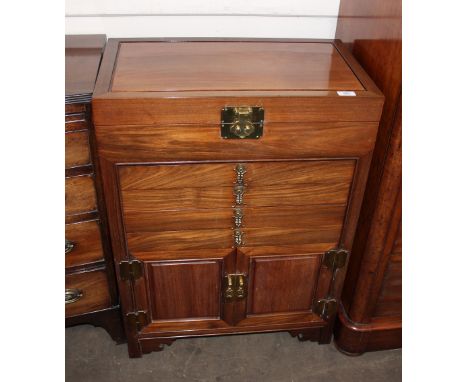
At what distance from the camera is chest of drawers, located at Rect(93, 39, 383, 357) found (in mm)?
1174

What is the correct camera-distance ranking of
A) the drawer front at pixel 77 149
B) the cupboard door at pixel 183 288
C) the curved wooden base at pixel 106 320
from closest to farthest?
the drawer front at pixel 77 149, the cupboard door at pixel 183 288, the curved wooden base at pixel 106 320

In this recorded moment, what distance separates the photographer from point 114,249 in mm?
1417

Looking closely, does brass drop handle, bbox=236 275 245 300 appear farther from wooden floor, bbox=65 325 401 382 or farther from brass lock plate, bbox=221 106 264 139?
brass lock plate, bbox=221 106 264 139

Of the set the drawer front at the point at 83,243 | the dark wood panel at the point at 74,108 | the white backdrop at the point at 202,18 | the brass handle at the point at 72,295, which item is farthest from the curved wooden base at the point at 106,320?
the white backdrop at the point at 202,18

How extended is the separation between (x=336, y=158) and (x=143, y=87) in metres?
0.55

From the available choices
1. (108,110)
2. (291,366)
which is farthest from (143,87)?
(291,366)

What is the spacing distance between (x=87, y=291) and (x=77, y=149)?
57 centimetres

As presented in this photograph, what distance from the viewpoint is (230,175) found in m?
1.29

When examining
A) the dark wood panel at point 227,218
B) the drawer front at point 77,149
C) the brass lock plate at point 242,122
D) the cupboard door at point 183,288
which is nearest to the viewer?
the brass lock plate at point 242,122

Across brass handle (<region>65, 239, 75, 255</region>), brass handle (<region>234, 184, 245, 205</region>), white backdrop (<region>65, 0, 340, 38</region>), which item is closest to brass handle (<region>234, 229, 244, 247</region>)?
brass handle (<region>234, 184, 245, 205</region>)

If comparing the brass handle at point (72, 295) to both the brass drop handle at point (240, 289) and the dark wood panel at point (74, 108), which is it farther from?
the dark wood panel at point (74, 108)

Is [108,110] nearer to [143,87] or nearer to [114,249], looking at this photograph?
[143,87]

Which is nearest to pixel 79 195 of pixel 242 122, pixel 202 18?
pixel 242 122

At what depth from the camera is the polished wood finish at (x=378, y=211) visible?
49.5 inches
